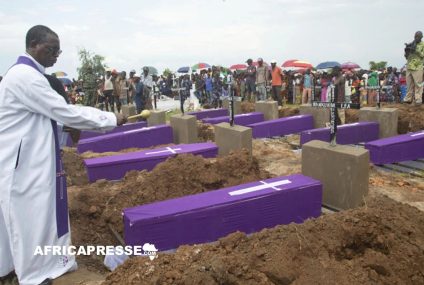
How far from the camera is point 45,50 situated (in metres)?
3.21

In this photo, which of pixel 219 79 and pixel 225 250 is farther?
pixel 219 79

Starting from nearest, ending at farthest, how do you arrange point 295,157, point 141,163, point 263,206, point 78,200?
1. point 263,206
2. point 78,200
3. point 141,163
4. point 295,157

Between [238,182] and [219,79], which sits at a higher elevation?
[219,79]

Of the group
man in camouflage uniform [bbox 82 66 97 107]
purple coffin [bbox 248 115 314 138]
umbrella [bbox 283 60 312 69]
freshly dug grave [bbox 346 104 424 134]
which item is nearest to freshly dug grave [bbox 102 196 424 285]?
freshly dug grave [bbox 346 104 424 134]

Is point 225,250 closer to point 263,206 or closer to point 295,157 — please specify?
point 263,206

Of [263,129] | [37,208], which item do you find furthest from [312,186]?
[263,129]

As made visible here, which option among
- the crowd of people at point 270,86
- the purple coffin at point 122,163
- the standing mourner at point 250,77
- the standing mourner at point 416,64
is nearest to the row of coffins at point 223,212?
the purple coffin at point 122,163

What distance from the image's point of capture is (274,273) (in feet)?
8.45

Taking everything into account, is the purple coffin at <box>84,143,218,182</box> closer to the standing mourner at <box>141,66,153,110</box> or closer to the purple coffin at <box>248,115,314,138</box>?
the purple coffin at <box>248,115,314,138</box>

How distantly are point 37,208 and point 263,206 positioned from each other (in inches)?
86.6

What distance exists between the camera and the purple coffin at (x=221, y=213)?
3820 millimetres

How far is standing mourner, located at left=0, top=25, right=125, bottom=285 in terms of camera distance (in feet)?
9.89

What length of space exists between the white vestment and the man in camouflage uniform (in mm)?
13966

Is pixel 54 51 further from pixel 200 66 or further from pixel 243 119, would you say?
pixel 200 66
